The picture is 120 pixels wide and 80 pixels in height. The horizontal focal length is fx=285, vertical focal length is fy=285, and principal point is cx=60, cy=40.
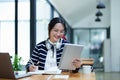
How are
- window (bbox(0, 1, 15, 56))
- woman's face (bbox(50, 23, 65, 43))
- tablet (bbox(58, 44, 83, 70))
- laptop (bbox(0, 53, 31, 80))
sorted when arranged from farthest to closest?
window (bbox(0, 1, 15, 56)), woman's face (bbox(50, 23, 65, 43)), tablet (bbox(58, 44, 83, 70)), laptop (bbox(0, 53, 31, 80))

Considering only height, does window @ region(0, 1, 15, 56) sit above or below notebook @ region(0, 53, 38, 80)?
above

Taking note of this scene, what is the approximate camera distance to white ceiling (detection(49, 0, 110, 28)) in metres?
10.4

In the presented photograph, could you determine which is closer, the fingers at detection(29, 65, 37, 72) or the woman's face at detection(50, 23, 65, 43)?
the fingers at detection(29, 65, 37, 72)

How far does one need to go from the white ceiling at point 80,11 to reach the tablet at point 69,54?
21.0 feet

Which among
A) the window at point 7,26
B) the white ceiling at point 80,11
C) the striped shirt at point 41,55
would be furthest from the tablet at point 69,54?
the white ceiling at point 80,11

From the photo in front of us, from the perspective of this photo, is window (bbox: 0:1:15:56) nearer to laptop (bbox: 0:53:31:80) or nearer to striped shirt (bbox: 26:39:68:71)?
striped shirt (bbox: 26:39:68:71)

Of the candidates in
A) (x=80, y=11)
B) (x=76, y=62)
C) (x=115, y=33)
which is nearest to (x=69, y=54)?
(x=76, y=62)

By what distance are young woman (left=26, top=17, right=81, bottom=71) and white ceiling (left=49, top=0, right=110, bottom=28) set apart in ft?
20.4

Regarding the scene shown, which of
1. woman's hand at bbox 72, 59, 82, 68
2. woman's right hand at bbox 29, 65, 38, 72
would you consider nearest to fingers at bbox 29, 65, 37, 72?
woman's right hand at bbox 29, 65, 38, 72

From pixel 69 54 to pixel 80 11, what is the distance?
10.7 meters

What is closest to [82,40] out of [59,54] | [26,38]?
[26,38]

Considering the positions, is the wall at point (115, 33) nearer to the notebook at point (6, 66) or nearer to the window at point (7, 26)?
the window at point (7, 26)

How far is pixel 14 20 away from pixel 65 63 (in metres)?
3.14

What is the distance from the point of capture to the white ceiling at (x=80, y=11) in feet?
34.0
